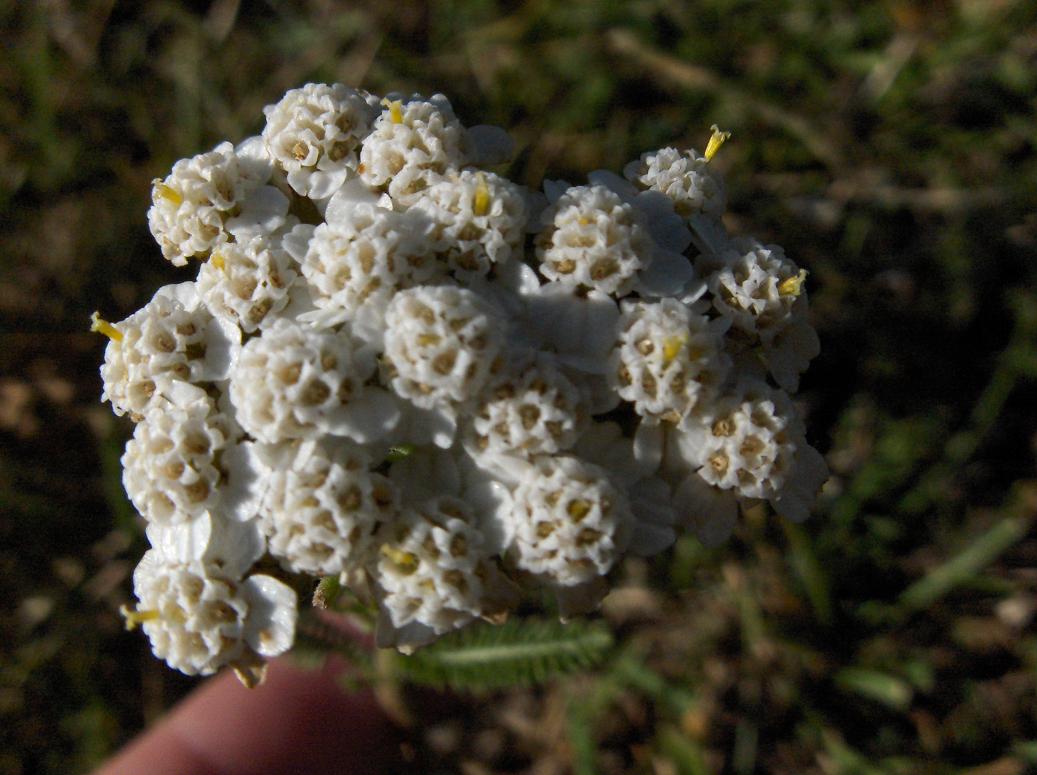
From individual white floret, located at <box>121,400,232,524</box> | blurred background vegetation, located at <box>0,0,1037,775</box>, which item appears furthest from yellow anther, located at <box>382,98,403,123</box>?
blurred background vegetation, located at <box>0,0,1037,775</box>

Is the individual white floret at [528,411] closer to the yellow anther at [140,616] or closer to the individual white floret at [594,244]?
the individual white floret at [594,244]

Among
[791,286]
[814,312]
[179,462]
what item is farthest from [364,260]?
[814,312]

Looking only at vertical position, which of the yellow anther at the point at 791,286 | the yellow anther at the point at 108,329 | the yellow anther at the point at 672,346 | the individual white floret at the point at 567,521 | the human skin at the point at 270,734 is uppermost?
the yellow anther at the point at 791,286

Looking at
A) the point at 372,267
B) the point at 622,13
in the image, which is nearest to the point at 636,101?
the point at 622,13

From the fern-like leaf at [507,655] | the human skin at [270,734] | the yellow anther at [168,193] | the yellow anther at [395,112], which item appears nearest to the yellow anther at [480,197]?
the yellow anther at [395,112]

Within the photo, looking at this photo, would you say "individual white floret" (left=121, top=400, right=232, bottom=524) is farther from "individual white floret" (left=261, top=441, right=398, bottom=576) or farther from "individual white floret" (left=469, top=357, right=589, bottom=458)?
"individual white floret" (left=469, top=357, right=589, bottom=458)

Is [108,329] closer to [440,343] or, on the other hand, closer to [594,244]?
[440,343]
